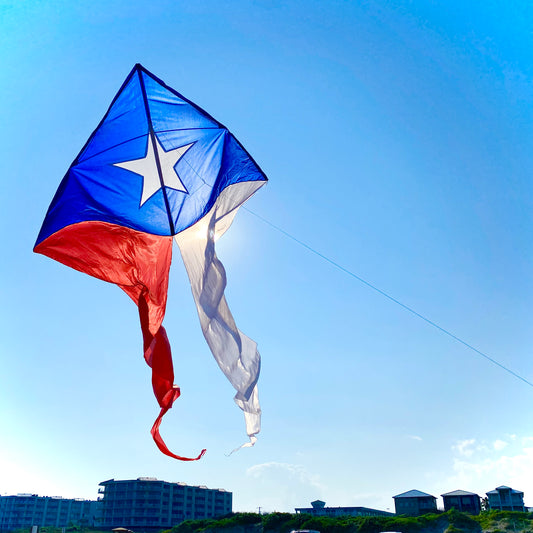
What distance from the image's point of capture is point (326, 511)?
69.9 meters

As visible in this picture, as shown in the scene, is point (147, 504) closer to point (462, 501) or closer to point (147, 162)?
point (462, 501)

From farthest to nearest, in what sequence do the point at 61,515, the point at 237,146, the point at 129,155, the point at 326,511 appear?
1. the point at 61,515
2. the point at 326,511
3. the point at 237,146
4. the point at 129,155

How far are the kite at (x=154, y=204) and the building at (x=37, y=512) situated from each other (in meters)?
97.0

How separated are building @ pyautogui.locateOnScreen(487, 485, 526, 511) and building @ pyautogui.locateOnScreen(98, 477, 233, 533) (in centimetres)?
3996

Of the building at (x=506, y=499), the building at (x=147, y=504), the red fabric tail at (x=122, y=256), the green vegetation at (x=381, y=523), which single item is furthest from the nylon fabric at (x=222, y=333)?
the building at (x=147, y=504)

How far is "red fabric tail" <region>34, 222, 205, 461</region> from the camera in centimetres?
834

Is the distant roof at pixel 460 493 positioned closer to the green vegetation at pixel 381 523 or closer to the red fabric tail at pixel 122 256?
the green vegetation at pixel 381 523

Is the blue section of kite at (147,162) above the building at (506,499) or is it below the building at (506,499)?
above

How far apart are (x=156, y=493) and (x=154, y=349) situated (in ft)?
254

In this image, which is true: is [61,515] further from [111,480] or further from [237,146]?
[237,146]

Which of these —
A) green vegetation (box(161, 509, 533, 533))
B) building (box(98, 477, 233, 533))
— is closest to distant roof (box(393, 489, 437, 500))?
green vegetation (box(161, 509, 533, 533))

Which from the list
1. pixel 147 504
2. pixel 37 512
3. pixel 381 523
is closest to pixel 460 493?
pixel 381 523

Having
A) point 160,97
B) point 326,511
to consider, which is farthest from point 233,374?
point 326,511

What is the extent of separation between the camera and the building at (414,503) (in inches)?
1953
